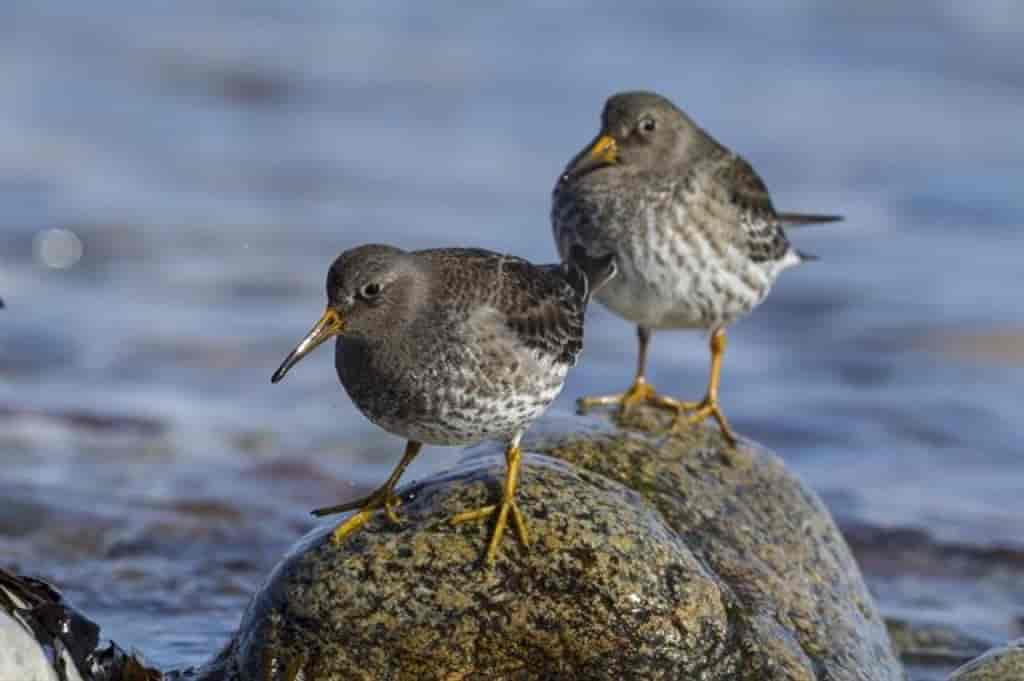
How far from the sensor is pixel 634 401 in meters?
8.09

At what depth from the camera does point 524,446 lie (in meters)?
6.89

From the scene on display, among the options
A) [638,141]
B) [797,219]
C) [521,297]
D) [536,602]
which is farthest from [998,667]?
[797,219]

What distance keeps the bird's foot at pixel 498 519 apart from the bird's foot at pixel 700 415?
6.00 feet

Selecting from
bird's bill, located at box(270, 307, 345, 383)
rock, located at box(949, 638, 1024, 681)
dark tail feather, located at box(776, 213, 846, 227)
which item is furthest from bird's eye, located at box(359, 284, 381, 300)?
dark tail feather, located at box(776, 213, 846, 227)

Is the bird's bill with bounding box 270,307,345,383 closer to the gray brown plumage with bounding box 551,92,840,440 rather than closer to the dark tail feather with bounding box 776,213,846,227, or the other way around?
the gray brown plumage with bounding box 551,92,840,440

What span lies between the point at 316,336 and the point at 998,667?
2.72 m

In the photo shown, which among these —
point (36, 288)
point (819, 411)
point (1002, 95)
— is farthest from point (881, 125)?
point (36, 288)

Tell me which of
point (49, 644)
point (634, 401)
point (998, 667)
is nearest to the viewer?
point (49, 644)

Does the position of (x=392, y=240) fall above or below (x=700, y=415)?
below

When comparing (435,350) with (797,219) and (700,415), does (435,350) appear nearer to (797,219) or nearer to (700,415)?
(700,415)

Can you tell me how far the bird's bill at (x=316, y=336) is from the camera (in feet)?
19.1

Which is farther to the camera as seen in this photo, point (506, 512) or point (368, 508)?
point (368, 508)

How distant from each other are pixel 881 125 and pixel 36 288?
8.27 meters

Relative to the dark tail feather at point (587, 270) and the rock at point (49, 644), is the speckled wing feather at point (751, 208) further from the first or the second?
the rock at point (49, 644)
